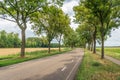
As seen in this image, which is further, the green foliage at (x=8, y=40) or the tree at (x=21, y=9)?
the green foliage at (x=8, y=40)

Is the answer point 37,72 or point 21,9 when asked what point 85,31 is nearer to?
point 21,9

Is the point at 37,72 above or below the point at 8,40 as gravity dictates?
below

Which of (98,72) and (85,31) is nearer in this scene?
(98,72)

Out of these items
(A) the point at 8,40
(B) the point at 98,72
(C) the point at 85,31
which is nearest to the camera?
(B) the point at 98,72

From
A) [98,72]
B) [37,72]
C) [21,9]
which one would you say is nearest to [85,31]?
[21,9]

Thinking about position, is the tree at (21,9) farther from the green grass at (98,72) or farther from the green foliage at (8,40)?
the green foliage at (8,40)

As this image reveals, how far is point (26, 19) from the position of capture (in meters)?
37.4

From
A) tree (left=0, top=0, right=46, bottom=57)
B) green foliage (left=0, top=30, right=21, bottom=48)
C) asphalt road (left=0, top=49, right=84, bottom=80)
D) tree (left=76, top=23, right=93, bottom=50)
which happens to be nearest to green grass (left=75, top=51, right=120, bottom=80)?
asphalt road (left=0, top=49, right=84, bottom=80)

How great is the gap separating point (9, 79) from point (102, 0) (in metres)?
21.0

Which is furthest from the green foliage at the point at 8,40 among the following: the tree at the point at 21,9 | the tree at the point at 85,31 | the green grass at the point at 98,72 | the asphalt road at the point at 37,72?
the green grass at the point at 98,72

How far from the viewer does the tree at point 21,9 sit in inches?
1325

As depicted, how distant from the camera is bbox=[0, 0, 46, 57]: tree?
110 ft

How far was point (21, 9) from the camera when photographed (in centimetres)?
3525

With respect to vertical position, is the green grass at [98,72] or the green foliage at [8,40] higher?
the green foliage at [8,40]
